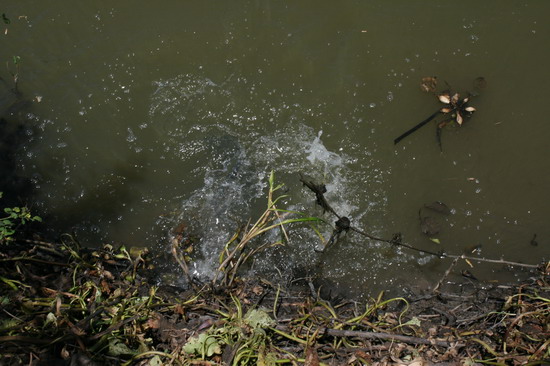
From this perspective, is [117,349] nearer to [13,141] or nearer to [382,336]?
[382,336]

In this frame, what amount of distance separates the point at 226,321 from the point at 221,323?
1.8 inches

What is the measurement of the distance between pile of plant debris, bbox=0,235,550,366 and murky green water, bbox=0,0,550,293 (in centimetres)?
43

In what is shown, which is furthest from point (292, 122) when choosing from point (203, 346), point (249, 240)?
point (203, 346)

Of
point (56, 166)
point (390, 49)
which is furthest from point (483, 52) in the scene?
point (56, 166)

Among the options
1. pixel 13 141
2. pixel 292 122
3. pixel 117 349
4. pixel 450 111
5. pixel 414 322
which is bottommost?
pixel 414 322

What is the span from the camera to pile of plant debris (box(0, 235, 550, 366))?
252 centimetres

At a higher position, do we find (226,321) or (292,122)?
(292,122)

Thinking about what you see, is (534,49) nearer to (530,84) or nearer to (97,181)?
(530,84)

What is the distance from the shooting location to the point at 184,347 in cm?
255

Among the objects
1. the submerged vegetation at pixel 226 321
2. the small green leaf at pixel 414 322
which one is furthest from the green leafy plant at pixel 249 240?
the small green leaf at pixel 414 322

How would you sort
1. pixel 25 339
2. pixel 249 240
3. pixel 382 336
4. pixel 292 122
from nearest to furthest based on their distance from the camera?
1. pixel 25 339
2. pixel 382 336
3. pixel 249 240
4. pixel 292 122

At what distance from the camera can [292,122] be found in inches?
156

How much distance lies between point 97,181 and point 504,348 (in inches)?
126

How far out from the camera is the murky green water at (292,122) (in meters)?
3.68
